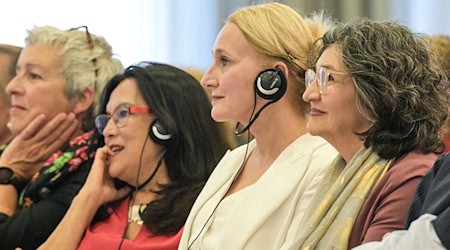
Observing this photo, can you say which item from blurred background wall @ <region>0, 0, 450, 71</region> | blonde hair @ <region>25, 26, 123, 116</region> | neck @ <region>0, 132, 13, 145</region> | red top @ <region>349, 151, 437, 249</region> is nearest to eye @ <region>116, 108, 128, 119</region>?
blonde hair @ <region>25, 26, 123, 116</region>

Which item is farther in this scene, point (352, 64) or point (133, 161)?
point (133, 161)

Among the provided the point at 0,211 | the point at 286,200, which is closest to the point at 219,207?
the point at 286,200

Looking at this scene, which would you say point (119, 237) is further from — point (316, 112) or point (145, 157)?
point (316, 112)

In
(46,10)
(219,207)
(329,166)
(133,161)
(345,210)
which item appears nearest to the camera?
(345,210)

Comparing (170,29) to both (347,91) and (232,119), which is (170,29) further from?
(347,91)

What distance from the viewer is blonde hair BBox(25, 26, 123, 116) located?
10.6 ft

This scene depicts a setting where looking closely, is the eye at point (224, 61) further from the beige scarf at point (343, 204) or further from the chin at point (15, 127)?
the chin at point (15, 127)

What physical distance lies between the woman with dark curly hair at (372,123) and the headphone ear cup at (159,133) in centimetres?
74

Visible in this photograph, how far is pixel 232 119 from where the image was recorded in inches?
95.5

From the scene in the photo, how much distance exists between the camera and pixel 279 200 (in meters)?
2.24

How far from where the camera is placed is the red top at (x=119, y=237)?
260 cm

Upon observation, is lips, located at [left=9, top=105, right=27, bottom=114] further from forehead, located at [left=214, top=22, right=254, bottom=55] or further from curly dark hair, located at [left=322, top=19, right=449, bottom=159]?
curly dark hair, located at [left=322, top=19, right=449, bottom=159]

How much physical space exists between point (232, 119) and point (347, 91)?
0.46 meters

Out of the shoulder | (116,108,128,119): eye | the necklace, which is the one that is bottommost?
the necklace
